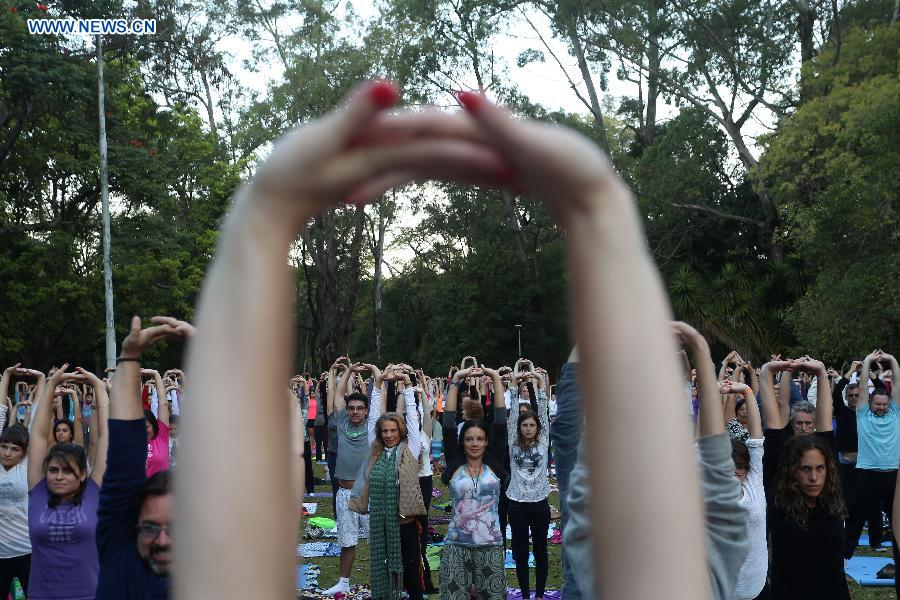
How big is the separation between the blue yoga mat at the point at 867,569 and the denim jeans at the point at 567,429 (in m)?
7.50

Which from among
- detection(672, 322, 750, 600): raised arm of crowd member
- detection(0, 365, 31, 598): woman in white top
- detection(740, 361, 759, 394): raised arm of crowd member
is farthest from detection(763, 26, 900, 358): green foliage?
detection(672, 322, 750, 600): raised arm of crowd member

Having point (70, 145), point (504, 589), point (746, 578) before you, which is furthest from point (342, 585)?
point (70, 145)

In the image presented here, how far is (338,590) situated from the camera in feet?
29.8

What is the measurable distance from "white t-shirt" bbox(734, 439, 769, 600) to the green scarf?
361 cm

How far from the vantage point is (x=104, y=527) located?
304 centimetres

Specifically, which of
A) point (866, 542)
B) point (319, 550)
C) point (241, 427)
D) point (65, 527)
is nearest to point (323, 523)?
point (319, 550)

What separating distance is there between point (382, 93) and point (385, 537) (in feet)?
25.6

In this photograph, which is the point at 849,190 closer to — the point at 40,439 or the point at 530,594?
the point at 530,594

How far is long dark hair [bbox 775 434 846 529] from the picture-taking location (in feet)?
16.0

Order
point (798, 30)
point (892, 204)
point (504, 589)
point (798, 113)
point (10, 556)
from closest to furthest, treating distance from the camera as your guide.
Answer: point (10, 556), point (504, 589), point (892, 204), point (798, 113), point (798, 30)

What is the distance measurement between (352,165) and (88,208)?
102ft

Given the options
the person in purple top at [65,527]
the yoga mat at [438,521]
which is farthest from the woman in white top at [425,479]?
the person in purple top at [65,527]

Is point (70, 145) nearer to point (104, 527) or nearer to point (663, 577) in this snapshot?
point (104, 527)

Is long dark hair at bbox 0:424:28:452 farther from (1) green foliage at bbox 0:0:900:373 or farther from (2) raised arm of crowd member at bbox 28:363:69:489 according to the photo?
(1) green foliage at bbox 0:0:900:373
